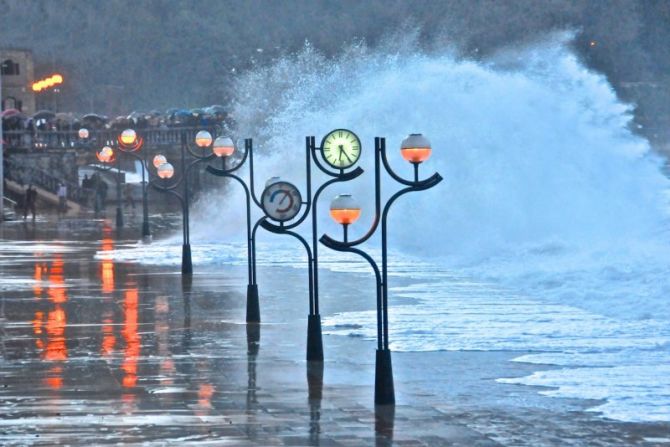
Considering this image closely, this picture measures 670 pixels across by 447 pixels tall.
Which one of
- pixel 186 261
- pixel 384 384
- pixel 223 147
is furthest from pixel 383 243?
pixel 186 261

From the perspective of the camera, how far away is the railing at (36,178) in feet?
215

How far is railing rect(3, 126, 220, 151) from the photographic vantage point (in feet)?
228

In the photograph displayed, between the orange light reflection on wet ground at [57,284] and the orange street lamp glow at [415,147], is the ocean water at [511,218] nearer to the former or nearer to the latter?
the orange street lamp glow at [415,147]

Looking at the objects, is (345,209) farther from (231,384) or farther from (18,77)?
(18,77)

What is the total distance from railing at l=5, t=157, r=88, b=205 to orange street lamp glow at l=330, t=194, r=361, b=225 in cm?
5151

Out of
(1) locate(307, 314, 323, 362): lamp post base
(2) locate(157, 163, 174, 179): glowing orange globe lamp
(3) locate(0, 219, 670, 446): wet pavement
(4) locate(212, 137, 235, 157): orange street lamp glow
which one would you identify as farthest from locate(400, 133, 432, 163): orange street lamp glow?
(2) locate(157, 163, 174, 179): glowing orange globe lamp

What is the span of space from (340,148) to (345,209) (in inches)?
125

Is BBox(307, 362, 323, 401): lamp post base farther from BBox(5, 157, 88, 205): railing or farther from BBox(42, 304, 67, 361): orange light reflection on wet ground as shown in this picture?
BBox(5, 157, 88, 205): railing

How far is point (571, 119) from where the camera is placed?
167ft

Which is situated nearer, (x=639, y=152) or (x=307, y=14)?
(x=639, y=152)

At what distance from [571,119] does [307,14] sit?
9326 cm

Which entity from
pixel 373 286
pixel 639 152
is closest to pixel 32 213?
pixel 639 152

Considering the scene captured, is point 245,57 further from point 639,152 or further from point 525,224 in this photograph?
point 525,224

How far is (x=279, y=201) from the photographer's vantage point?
1734 centimetres
